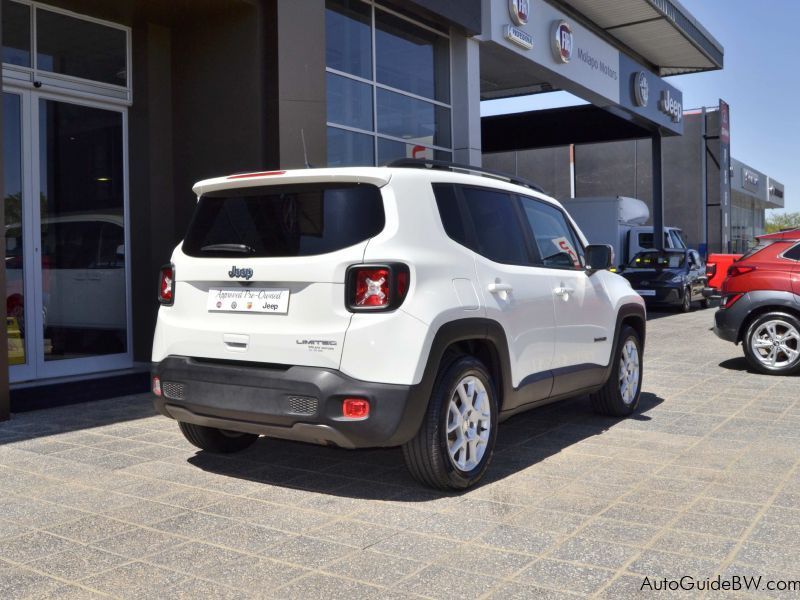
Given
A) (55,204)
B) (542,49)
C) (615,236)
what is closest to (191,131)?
(55,204)

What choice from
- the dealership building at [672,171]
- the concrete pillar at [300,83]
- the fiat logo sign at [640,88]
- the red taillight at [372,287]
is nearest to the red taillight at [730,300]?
the concrete pillar at [300,83]

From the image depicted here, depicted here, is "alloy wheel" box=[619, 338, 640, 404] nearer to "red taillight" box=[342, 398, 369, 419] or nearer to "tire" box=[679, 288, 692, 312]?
"red taillight" box=[342, 398, 369, 419]

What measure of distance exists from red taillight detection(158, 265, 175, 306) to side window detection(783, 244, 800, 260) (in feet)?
23.9

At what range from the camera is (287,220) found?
4.44 m

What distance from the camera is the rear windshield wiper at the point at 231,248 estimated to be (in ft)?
14.8

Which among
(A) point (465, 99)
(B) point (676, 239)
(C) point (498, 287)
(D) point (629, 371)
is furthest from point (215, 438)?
(B) point (676, 239)

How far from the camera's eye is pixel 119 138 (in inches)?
370

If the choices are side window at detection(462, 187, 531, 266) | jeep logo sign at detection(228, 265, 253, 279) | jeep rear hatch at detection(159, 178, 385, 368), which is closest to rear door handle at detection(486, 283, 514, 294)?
side window at detection(462, 187, 531, 266)

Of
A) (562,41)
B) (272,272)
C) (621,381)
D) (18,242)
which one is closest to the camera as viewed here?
(272,272)

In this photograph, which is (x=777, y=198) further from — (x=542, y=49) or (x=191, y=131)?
(x=191, y=131)

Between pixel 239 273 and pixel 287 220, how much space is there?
388mm

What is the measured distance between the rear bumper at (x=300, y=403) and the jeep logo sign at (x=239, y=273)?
47 centimetres

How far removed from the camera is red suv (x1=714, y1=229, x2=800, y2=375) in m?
9.29

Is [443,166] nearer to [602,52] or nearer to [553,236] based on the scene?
[553,236]
